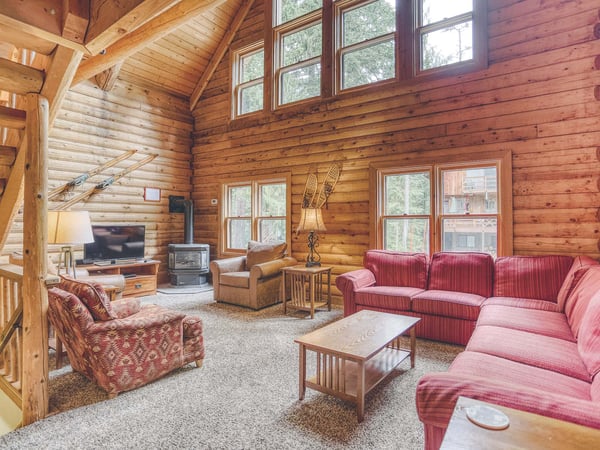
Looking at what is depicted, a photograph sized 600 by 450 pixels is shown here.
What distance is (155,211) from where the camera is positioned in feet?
21.0

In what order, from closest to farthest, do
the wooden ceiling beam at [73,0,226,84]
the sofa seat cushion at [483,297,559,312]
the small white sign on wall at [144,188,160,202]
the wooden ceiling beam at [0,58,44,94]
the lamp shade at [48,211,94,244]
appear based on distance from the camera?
the wooden ceiling beam at [73,0,226,84], the wooden ceiling beam at [0,58,44,94], the sofa seat cushion at [483,297,559,312], the lamp shade at [48,211,94,244], the small white sign on wall at [144,188,160,202]

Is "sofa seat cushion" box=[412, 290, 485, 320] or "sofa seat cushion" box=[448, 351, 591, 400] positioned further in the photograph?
"sofa seat cushion" box=[412, 290, 485, 320]

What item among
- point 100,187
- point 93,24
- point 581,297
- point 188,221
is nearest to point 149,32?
point 93,24

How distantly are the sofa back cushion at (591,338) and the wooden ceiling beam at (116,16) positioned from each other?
282 centimetres

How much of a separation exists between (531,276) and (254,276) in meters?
3.18

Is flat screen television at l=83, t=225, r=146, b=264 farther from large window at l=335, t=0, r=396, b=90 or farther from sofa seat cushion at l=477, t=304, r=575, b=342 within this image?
sofa seat cushion at l=477, t=304, r=575, b=342

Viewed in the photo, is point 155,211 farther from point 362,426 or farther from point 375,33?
point 362,426

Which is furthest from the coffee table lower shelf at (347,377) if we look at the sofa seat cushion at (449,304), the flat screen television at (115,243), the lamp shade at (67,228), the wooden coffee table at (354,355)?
the flat screen television at (115,243)

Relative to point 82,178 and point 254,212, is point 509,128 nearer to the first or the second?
point 254,212

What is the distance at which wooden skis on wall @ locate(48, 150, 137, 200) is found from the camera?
507 cm

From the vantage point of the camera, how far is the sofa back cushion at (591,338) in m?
1.70

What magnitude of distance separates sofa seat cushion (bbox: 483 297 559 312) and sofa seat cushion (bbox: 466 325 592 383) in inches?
31.0

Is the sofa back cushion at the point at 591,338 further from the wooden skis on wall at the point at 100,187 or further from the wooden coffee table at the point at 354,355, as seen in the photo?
the wooden skis on wall at the point at 100,187

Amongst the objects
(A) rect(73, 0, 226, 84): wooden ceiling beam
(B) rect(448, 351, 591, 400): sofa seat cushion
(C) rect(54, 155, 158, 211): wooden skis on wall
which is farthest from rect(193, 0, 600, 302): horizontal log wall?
(A) rect(73, 0, 226, 84): wooden ceiling beam
